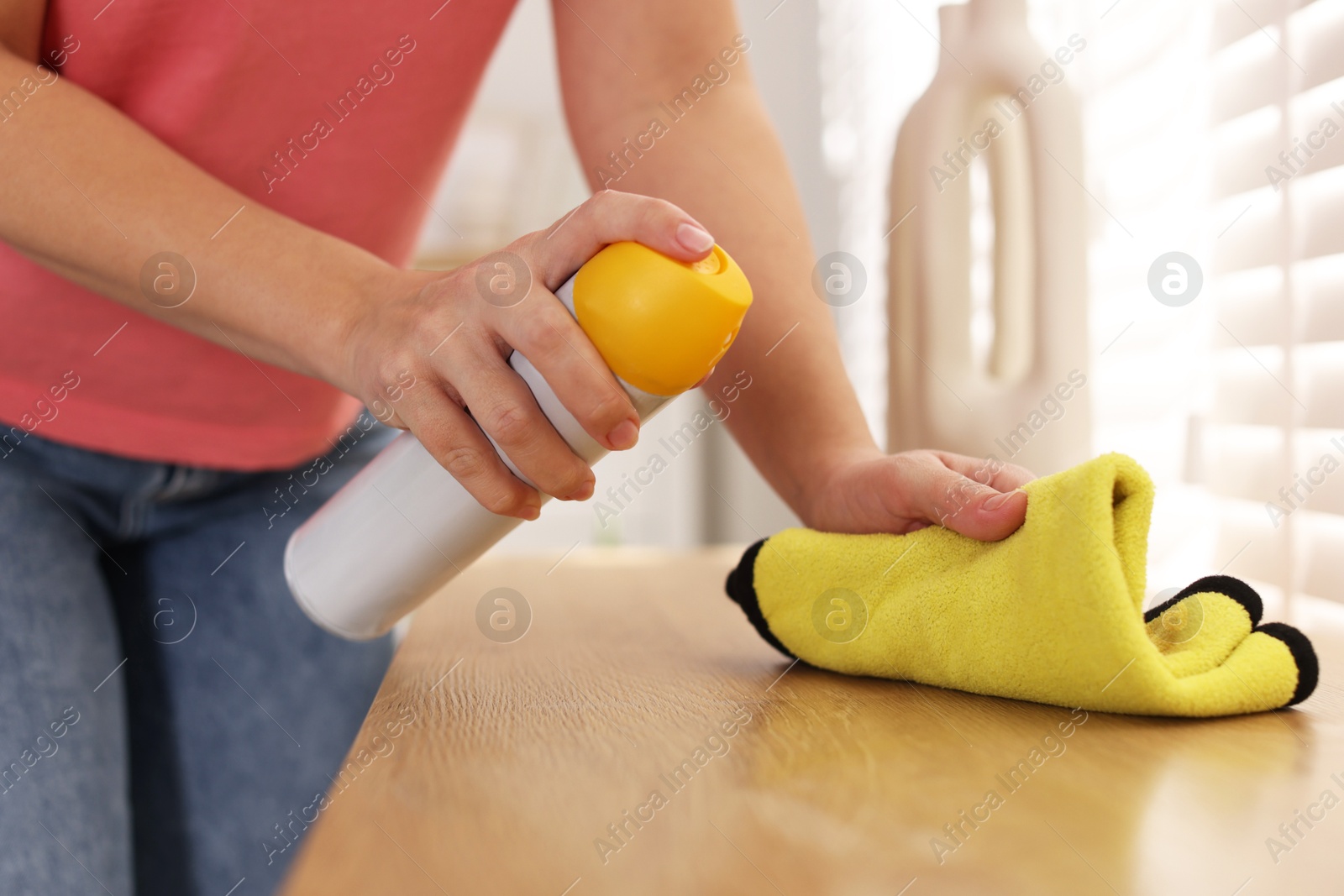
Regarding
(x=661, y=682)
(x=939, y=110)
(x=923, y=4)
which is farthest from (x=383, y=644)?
(x=923, y=4)

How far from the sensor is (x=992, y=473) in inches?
17.7

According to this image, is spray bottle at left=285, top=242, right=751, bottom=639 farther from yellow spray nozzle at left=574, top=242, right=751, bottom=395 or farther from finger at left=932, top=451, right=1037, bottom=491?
finger at left=932, top=451, right=1037, bottom=491

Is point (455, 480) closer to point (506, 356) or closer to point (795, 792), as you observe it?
point (506, 356)

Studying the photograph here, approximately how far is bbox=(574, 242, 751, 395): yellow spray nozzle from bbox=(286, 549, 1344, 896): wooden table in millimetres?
145

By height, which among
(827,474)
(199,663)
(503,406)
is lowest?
(199,663)

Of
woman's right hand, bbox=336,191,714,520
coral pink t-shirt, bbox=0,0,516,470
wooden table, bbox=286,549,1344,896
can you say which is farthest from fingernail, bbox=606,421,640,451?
coral pink t-shirt, bbox=0,0,516,470

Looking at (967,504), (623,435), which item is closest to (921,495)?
(967,504)

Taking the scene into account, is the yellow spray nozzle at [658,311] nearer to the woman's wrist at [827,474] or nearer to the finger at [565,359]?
the finger at [565,359]

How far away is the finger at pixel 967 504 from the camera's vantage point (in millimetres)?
405

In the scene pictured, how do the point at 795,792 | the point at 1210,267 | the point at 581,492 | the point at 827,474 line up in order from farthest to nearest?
the point at 1210,267 → the point at 827,474 → the point at 581,492 → the point at 795,792

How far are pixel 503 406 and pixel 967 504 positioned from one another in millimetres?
208

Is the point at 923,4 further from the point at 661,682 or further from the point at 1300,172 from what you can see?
the point at 661,682

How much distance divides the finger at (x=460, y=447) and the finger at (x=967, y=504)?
0.19 meters

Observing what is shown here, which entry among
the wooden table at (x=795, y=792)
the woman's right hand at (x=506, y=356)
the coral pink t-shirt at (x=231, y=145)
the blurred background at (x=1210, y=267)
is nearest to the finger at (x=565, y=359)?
the woman's right hand at (x=506, y=356)
